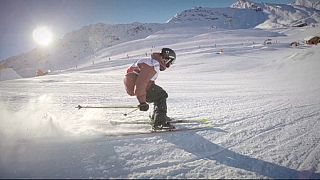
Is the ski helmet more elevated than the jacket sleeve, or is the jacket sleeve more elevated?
the ski helmet

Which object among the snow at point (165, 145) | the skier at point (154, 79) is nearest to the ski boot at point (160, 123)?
the skier at point (154, 79)

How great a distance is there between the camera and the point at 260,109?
7.22 meters

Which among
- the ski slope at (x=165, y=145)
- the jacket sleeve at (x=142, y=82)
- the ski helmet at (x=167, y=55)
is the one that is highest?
the ski helmet at (x=167, y=55)

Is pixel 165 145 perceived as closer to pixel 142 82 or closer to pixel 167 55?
pixel 142 82

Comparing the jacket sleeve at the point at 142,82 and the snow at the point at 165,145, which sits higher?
the jacket sleeve at the point at 142,82

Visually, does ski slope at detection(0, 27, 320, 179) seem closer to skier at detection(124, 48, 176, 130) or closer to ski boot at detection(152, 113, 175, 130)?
ski boot at detection(152, 113, 175, 130)

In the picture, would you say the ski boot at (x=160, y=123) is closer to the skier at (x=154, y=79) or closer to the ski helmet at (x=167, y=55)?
the skier at (x=154, y=79)

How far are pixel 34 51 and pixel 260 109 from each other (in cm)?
21445

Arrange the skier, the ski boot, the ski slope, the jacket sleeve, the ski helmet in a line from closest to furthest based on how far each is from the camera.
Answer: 1. the ski slope
2. the jacket sleeve
3. the skier
4. the ski boot
5. the ski helmet

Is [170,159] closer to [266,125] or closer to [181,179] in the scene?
[181,179]

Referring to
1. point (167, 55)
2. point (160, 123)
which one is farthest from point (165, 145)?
point (167, 55)

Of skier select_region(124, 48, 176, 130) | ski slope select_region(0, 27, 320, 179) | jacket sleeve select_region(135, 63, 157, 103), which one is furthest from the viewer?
skier select_region(124, 48, 176, 130)

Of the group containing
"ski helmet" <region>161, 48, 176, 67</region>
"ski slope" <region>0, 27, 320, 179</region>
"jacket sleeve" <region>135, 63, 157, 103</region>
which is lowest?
"ski slope" <region>0, 27, 320, 179</region>

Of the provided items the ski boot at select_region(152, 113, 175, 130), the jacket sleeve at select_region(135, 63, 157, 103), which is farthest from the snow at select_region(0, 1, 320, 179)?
the jacket sleeve at select_region(135, 63, 157, 103)
